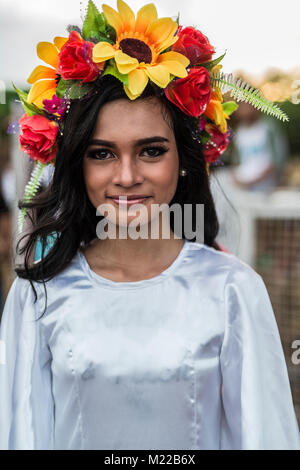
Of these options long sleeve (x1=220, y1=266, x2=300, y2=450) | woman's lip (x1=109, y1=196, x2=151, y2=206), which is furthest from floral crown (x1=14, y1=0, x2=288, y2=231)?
long sleeve (x1=220, y1=266, x2=300, y2=450)

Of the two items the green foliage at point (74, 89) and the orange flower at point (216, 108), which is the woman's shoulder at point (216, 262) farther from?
the green foliage at point (74, 89)

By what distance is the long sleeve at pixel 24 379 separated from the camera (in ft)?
5.70

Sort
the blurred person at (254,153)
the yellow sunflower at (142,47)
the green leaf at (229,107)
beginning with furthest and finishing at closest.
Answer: the blurred person at (254,153) < the green leaf at (229,107) < the yellow sunflower at (142,47)

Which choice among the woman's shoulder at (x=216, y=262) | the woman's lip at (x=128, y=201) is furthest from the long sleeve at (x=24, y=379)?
the woman's shoulder at (x=216, y=262)

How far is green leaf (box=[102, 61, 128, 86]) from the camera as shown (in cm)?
162

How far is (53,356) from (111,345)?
200mm

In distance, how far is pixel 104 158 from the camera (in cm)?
170

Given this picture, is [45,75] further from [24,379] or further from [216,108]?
[24,379]

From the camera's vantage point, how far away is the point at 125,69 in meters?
1.59

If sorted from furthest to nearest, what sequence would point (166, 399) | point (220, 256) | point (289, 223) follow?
point (289, 223) → point (220, 256) → point (166, 399)

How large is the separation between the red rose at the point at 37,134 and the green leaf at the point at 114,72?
0.83ft

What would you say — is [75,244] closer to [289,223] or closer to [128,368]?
[128,368]

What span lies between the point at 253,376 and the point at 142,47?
100cm
